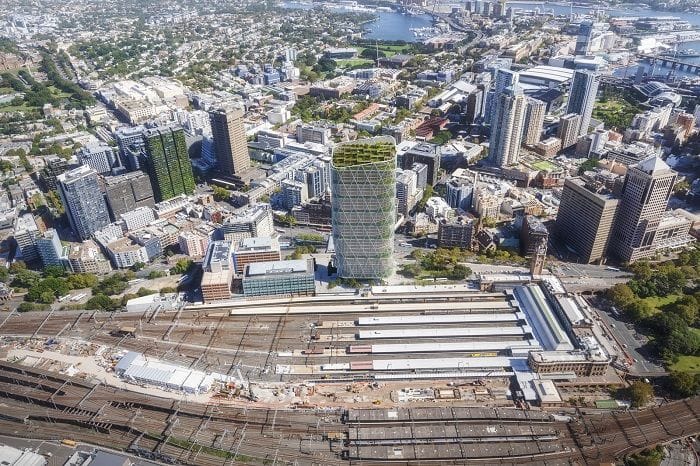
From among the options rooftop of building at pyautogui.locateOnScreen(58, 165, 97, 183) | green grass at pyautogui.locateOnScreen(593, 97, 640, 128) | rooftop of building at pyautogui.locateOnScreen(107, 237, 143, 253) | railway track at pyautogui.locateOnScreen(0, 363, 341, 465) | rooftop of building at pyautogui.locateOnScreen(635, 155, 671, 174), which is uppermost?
rooftop of building at pyautogui.locateOnScreen(635, 155, 671, 174)

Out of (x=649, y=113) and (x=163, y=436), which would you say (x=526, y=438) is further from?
(x=649, y=113)

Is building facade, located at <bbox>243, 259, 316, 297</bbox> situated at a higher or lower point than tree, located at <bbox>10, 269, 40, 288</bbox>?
higher

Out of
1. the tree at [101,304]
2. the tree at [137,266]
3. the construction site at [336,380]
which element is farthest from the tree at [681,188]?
the tree at [101,304]

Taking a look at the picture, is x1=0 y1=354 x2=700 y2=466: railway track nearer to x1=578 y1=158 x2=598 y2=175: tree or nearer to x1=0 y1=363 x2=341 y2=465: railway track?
x1=0 y1=363 x2=341 y2=465: railway track

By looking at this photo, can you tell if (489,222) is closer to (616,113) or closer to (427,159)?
(427,159)

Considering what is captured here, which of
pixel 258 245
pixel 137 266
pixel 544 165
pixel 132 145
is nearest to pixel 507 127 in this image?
pixel 544 165

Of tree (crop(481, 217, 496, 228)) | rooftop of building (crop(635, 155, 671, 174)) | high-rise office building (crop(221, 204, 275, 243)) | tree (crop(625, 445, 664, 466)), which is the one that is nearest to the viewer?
tree (crop(625, 445, 664, 466))

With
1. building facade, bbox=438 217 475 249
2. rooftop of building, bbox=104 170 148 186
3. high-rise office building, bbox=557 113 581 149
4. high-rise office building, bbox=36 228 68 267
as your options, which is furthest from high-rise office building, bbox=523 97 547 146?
high-rise office building, bbox=36 228 68 267
